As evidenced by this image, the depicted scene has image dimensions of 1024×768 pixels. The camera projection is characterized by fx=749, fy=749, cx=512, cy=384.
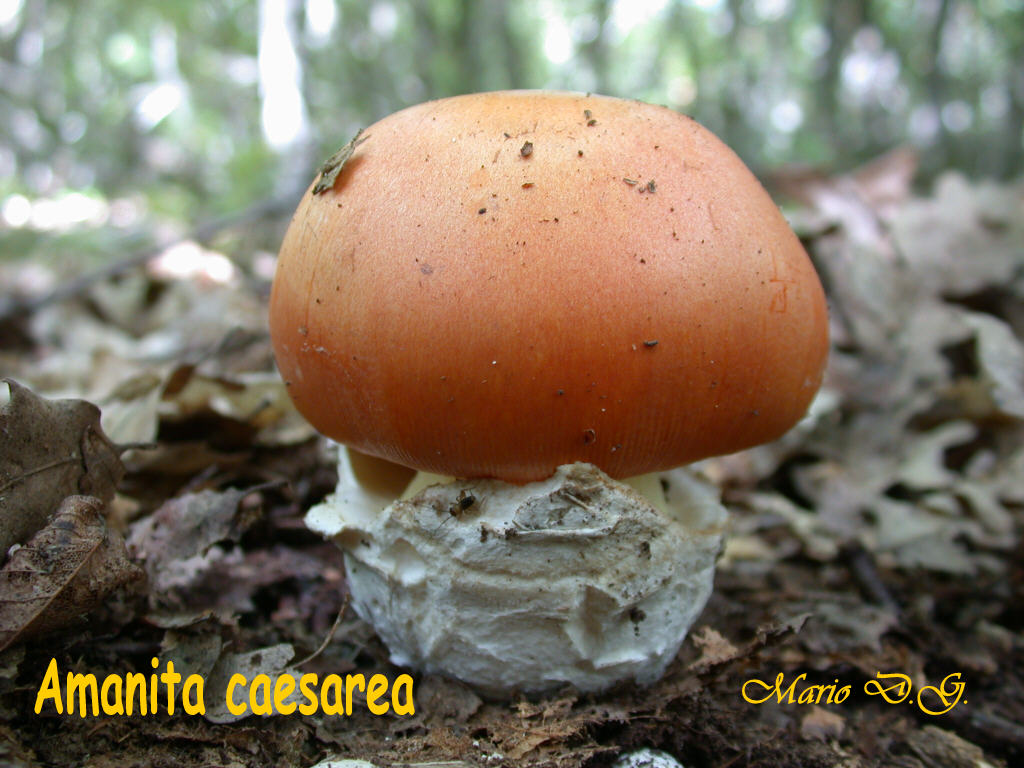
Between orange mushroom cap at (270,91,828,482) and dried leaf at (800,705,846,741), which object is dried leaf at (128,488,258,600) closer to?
orange mushroom cap at (270,91,828,482)

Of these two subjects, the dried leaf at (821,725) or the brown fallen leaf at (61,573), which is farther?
the dried leaf at (821,725)

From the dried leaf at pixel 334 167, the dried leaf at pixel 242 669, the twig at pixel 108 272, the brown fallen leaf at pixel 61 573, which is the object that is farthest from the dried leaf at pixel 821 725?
the twig at pixel 108 272

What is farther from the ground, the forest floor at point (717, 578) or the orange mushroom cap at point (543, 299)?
the orange mushroom cap at point (543, 299)

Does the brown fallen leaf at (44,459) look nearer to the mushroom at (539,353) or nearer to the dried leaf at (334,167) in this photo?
the mushroom at (539,353)

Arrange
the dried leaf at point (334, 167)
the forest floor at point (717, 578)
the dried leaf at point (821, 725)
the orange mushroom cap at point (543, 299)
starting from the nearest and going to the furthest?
the orange mushroom cap at point (543, 299)
the forest floor at point (717, 578)
the dried leaf at point (334, 167)
the dried leaf at point (821, 725)

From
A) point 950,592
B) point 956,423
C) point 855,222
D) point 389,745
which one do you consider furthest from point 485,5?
point 389,745

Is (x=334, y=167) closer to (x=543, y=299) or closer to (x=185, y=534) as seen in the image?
(x=543, y=299)

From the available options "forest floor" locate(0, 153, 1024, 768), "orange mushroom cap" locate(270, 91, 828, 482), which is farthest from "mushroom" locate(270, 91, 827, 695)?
"forest floor" locate(0, 153, 1024, 768)

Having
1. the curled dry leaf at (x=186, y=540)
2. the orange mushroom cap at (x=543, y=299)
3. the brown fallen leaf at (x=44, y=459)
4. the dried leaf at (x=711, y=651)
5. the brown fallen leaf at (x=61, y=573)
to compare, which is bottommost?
the dried leaf at (x=711, y=651)
